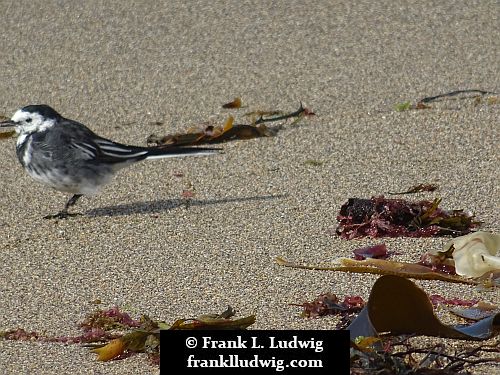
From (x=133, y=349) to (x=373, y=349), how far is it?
823mm

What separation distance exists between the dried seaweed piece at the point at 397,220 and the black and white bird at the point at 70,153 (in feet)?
4.37

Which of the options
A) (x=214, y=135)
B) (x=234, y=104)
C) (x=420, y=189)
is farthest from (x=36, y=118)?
(x=420, y=189)

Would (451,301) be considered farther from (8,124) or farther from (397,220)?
(8,124)

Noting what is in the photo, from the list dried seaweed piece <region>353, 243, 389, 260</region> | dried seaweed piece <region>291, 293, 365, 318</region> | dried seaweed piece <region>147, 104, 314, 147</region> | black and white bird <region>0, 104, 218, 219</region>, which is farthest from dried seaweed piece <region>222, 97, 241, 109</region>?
dried seaweed piece <region>291, 293, 365, 318</region>

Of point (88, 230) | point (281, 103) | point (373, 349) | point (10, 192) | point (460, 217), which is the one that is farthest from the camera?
point (281, 103)

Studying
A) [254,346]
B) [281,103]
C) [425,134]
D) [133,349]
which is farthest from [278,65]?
[254,346]

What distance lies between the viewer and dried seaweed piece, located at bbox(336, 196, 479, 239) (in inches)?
211

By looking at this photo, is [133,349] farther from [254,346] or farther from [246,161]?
[246,161]

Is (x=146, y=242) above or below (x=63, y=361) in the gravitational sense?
above

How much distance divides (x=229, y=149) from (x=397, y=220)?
1674 millimetres

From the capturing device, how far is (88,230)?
5.92 meters

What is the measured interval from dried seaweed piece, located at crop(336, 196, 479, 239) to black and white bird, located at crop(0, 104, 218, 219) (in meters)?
1.33

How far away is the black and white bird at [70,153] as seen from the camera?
6488 mm

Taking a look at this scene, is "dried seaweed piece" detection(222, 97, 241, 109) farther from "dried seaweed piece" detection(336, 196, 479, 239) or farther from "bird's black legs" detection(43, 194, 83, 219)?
"dried seaweed piece" detection(336, 196, 479, 239)
